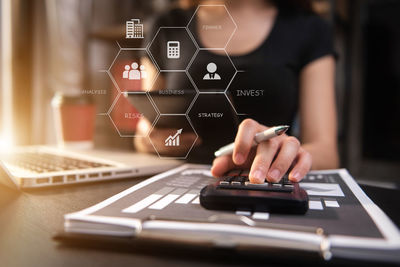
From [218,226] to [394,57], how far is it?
1666 mm

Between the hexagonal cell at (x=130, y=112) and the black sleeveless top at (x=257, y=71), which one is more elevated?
the black sleeveless top at (x=257, y=71)

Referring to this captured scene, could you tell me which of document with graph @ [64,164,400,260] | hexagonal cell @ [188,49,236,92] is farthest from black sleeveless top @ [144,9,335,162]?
document with graph @ [64,164,400,260]

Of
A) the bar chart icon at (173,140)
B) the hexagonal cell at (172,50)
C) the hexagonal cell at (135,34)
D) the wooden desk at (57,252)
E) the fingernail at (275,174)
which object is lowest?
the wooden desk at (57,252)

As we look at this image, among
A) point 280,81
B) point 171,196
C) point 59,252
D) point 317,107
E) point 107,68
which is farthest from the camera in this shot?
point 317,107

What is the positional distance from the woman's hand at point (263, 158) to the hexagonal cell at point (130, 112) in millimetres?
98

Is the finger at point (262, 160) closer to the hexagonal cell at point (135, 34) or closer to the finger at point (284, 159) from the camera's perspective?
the finger at point (284, 159)

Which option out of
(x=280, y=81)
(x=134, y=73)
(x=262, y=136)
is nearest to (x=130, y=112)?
(x=134, y=73)

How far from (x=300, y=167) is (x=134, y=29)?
0.79 ft

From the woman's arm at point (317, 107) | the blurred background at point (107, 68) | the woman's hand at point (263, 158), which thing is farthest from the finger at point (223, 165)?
the woman's arm at point (317, 107)

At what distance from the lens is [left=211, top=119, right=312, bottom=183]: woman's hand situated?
36 cm

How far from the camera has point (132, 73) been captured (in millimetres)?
403

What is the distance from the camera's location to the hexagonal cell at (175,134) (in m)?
0.41

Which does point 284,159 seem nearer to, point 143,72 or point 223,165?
point 223,165

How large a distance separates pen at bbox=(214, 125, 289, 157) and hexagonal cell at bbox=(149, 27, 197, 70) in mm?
103
